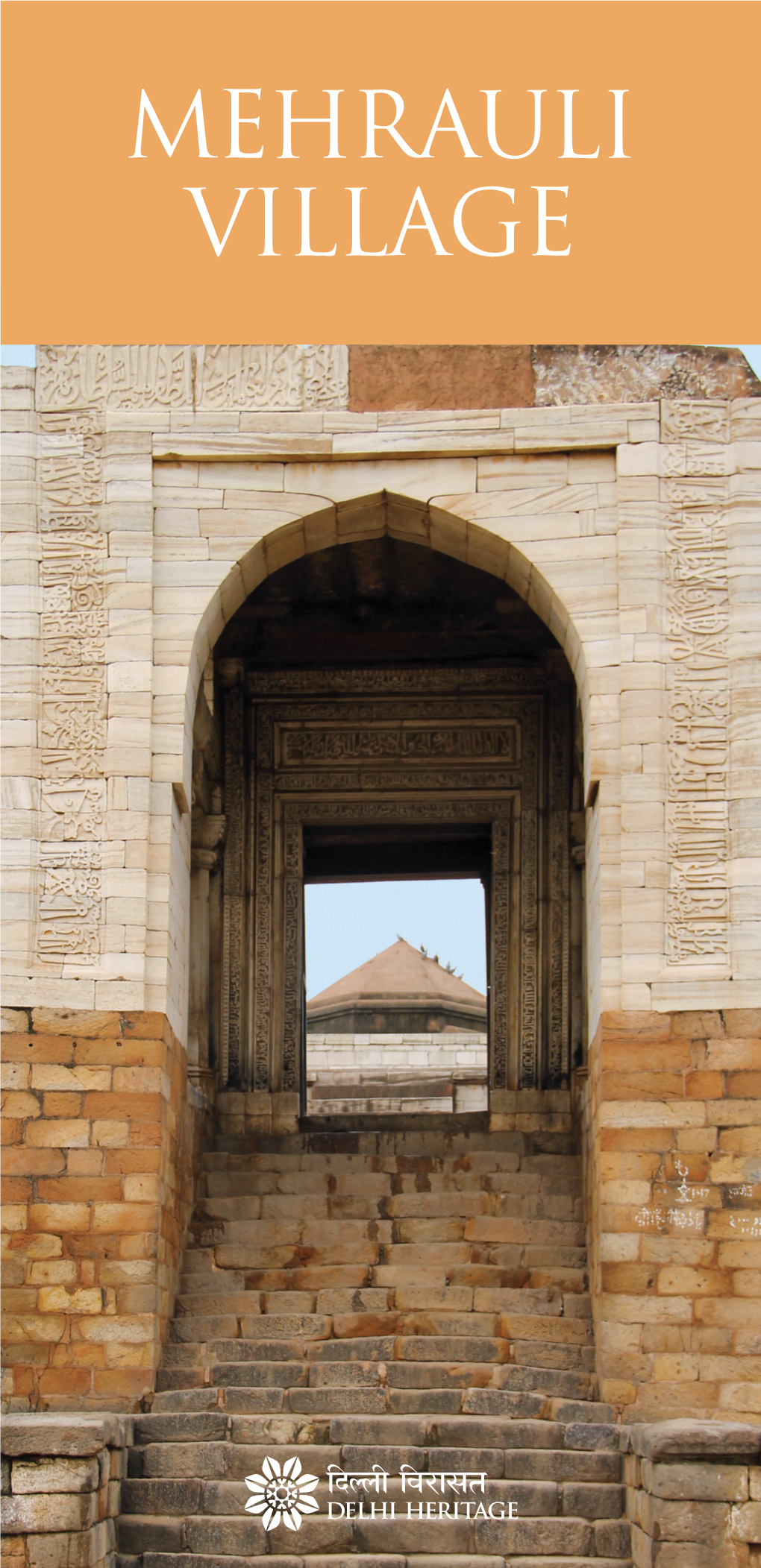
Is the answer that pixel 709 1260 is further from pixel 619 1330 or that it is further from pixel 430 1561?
pixel 430 1561

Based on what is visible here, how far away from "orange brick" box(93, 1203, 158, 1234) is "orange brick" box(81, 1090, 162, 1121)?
389 millimetres

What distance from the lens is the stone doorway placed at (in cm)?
1130

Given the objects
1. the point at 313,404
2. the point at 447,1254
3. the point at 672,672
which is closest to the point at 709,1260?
the point at 447,1254

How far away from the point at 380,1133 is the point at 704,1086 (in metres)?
3.04

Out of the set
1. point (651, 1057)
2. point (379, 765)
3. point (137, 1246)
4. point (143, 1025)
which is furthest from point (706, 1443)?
point (379, 765)

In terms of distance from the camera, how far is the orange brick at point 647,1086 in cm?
806

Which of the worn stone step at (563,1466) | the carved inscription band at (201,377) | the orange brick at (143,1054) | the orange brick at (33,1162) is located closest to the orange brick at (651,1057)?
the worn stone step at (563,1466)

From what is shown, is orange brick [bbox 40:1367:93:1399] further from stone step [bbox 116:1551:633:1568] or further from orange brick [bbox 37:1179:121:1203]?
stone step [bbox 116:1551:633:1568]

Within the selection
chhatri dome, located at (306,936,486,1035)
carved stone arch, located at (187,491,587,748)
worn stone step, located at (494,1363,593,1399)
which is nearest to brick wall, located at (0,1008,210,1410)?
worn stone step, located at (494,1363,593,1399)

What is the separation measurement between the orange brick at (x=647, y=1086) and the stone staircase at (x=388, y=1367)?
121cm

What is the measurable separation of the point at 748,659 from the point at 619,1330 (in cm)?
323

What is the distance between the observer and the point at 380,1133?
34.8 feet

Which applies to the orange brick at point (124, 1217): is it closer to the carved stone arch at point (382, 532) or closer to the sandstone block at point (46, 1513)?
→ the sandstone block at point (46, 1513)

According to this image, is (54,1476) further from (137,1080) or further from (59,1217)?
(137,1080)
